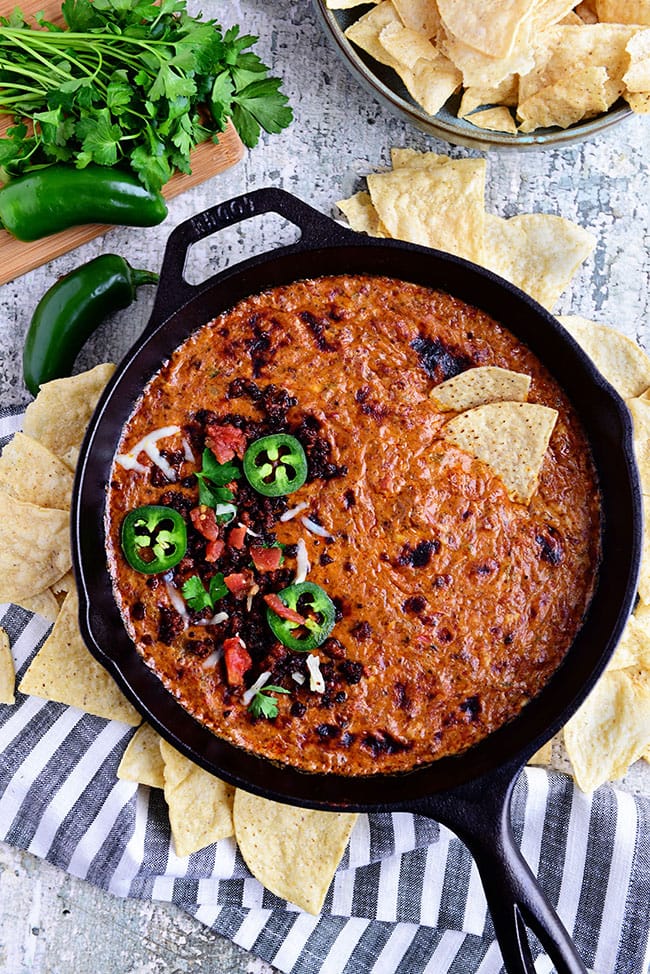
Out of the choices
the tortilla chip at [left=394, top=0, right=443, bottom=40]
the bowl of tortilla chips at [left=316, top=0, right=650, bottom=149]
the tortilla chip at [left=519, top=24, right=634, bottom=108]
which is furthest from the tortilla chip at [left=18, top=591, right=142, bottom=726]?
the tortilla chip at [left=519, top=24, right=634, bottom=108]

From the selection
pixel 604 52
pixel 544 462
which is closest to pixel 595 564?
pixel 544 462

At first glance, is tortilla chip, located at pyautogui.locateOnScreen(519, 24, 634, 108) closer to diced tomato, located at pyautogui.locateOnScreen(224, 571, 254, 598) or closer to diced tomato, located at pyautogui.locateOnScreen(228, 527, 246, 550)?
diced tomato, located at pyautogui.locateOnScreen(228, 527, 246, 550)

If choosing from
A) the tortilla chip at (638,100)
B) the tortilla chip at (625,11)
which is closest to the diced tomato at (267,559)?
the tortilla chip at (638,100)

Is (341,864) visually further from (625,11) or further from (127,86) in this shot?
(625,11)

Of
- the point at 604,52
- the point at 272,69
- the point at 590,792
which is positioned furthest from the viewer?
the point at 272,69

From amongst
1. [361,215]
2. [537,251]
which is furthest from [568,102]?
[361,215]

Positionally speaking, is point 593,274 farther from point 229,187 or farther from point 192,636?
point 192,636

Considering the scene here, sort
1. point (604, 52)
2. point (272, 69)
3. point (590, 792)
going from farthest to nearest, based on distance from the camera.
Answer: point (272, 69) → point (590, 792) → point (604, 52)
